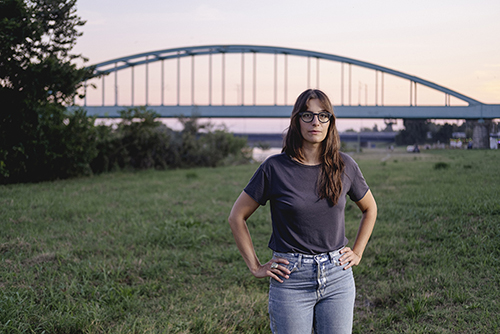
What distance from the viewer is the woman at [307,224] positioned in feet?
6.55

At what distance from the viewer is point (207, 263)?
5.15 meters

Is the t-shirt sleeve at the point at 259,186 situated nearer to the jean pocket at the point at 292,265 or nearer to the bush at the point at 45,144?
the jean pocket at the point at 292,265

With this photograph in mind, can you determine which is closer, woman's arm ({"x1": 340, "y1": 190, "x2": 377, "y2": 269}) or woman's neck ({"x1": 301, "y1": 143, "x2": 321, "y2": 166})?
woman's neck ({"x1": 301, "y1": 143, "x2": 321, "y2": 166})

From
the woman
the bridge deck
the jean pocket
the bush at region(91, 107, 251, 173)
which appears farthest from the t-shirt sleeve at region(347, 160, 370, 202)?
the bush at region(91, 107, 251, 173)

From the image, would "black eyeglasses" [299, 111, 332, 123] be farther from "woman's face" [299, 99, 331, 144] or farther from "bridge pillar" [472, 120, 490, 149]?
"bridge pillar" [472, 120, 490, 149]

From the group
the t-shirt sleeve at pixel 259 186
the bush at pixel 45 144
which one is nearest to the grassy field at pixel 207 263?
the t-shirt sleeve at pixel 259 186

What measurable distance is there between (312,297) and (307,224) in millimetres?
356

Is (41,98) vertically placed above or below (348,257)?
above

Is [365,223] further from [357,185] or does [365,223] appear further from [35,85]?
[35,85]

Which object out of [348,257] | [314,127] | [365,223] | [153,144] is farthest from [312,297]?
[153,144]

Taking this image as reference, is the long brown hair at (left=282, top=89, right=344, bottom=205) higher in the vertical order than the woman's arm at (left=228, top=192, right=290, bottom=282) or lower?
higher

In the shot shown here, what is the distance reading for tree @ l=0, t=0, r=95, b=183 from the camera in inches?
395

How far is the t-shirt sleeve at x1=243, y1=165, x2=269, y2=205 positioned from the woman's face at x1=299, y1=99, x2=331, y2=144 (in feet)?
0.97

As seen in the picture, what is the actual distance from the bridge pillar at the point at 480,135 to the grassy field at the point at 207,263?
20cm
